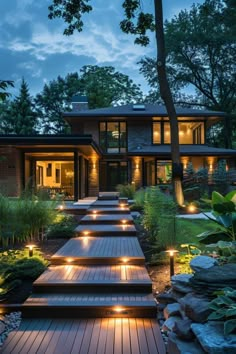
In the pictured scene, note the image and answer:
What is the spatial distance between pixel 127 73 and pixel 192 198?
26345mm

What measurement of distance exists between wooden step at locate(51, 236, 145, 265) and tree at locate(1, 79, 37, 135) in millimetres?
29000

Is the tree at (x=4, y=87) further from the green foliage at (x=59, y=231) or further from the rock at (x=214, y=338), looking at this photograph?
the green foliage at (x=59, y=231)

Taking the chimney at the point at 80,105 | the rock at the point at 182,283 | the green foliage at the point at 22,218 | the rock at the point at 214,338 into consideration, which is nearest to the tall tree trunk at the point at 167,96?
the green foliage at the point at 22,218

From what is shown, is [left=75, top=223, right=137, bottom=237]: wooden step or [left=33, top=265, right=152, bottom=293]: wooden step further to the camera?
[left=75, top=223, right=137, bottom=237]: wooden step

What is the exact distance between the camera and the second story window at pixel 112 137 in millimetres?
22188

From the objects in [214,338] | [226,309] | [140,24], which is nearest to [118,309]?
[226,309]

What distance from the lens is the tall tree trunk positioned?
1155 cm

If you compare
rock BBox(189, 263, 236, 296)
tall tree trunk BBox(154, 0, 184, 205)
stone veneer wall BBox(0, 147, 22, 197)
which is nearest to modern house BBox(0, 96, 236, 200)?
stone veneer wall BBox(0, 147, 22, 197)

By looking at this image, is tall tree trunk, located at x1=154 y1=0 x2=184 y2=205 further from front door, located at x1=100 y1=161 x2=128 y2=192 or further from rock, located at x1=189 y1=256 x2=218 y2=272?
front door, located at x1=100 y1=161 x2=128 y2=192

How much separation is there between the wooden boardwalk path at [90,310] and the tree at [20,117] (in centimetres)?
3069

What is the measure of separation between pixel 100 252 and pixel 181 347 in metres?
3.51

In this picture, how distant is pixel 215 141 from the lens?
34.1 m

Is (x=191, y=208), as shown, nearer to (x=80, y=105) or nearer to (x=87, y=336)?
(x=87, y=336)

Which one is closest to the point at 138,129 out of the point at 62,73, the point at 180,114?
the point at 180,114
